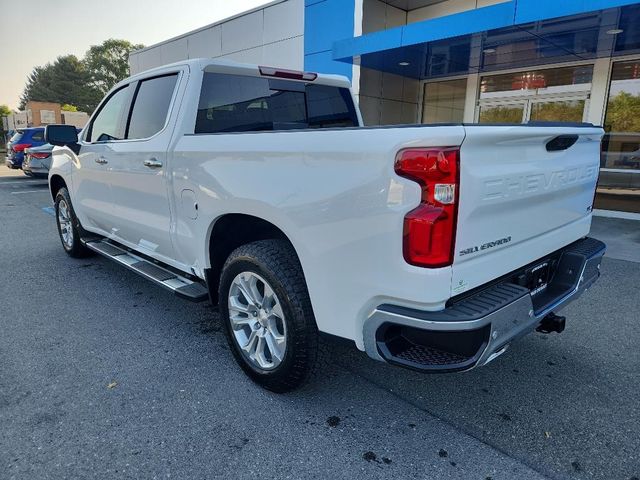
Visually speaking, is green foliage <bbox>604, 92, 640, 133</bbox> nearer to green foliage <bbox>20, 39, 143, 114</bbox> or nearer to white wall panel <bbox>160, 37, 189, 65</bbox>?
white wall panel <bbox>160, 37, 189, 65</bbox>

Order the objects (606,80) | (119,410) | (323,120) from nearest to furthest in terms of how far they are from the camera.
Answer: (119,410)
(323,120)
(606,80)

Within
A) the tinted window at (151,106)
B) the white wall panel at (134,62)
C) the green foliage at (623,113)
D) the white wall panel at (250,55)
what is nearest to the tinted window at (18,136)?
the white wall panel at (250,55)

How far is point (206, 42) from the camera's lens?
56.7 ft

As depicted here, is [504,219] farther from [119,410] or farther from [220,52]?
[220,52]

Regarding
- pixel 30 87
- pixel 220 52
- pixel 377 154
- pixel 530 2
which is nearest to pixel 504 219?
pixel 377 154

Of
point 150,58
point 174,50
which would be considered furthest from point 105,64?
point 174,50

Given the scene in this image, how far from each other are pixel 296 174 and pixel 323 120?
1978mm

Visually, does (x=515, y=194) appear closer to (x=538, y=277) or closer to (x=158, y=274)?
(x=538, y=277)

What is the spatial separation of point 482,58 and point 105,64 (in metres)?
78.6

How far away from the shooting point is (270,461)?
A: 7.29ft

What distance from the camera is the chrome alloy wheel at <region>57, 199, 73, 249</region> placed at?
550 centimetres

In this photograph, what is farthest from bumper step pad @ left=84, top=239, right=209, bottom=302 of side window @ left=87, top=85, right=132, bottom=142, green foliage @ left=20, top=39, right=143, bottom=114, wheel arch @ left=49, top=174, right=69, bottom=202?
green foliage @ left=20, top=39, right=143, bottom=114

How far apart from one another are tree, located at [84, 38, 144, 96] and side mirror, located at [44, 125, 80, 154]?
78.1 m

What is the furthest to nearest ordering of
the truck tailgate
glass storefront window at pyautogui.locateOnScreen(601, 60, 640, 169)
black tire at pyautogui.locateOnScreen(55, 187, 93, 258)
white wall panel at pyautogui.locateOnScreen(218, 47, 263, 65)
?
white wall panel at pyautogui.locateOnScreen(218, 47, 263, 65), glass storefront window at pyautogui.locateOnScreen(601, 60, 640, 169), black tire at pyautogui.locateOnScreen(55, 187, 93, 258), the truck tailgate
